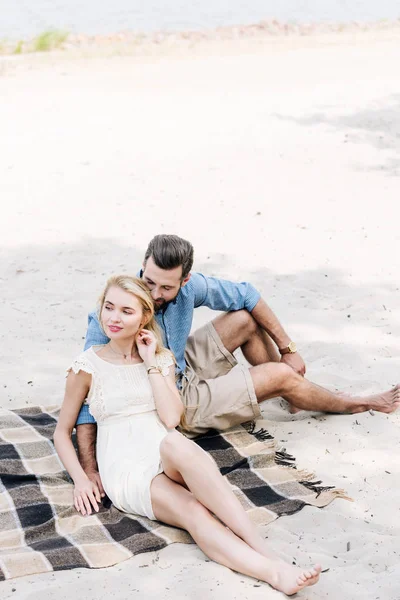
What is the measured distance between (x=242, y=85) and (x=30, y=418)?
287 inches

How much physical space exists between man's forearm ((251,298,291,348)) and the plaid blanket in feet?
1.48

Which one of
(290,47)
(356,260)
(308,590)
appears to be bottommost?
(308,590)

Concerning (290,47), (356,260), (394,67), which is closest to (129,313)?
(356,260)

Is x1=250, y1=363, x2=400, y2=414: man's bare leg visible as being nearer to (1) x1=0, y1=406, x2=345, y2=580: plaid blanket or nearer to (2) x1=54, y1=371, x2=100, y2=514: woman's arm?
(1) x1=0, y1=406, x2=345, y2=580: plaid blanket

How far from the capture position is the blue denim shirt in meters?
4.21

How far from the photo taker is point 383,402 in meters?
4.73

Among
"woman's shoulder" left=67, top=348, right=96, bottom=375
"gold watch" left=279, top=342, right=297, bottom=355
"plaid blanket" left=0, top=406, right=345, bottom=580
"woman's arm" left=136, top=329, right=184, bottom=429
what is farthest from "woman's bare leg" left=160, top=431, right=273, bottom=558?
"gold watch" left=279, top=342, right=297, bottom=355

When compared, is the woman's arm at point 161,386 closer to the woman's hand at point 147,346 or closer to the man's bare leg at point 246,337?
the woman's hand at point 147,346

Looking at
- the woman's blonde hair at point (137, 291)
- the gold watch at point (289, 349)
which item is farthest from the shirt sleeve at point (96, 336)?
the gold watch at point (289, 349)

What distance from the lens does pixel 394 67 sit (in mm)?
11688

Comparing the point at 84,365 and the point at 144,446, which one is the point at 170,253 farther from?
the point at 144,446

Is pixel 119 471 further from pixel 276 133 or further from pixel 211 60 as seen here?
pixel 211 60

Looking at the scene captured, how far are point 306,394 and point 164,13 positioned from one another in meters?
18.5

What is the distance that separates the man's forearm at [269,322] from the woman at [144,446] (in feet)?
2.45
